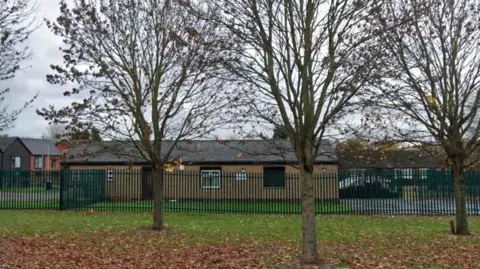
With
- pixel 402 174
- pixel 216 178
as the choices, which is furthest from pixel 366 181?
pixel 216 178

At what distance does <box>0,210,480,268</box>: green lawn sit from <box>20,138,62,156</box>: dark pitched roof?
4805 cm

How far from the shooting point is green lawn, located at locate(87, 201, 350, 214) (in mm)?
21828

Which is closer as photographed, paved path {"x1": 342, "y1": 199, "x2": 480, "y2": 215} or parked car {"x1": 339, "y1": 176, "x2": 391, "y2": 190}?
paved path {"x1": 342, "y1": 199, "x2": 480, "y2": 215}

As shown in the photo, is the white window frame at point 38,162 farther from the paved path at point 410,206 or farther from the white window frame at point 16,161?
the paved path at point 410,206

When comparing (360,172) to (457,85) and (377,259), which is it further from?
→ (377,259)

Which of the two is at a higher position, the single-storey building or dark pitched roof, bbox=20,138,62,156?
dark pitched roof, bbox=20,138,62,156

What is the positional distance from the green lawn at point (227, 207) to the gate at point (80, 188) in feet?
2.03

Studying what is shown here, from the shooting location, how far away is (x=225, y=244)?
11.7 metres

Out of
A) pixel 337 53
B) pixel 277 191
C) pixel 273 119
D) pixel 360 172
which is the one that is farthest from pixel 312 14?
pixel 277 191

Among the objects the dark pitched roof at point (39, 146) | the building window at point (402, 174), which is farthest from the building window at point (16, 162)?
the building window at point (402, 174)

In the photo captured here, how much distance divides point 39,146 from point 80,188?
4612 centimetres

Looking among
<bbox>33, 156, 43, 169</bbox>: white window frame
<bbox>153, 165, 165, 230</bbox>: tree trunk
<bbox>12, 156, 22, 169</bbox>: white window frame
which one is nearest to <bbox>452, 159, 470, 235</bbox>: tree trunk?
<bbox>153, 165, 165, 230</bbox>: tree trunk

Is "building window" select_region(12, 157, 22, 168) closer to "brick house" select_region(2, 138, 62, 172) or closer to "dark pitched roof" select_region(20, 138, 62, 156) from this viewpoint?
"brick house" select_region(2, 138, 62, 172)

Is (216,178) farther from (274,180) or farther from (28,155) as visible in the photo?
(28,155)
